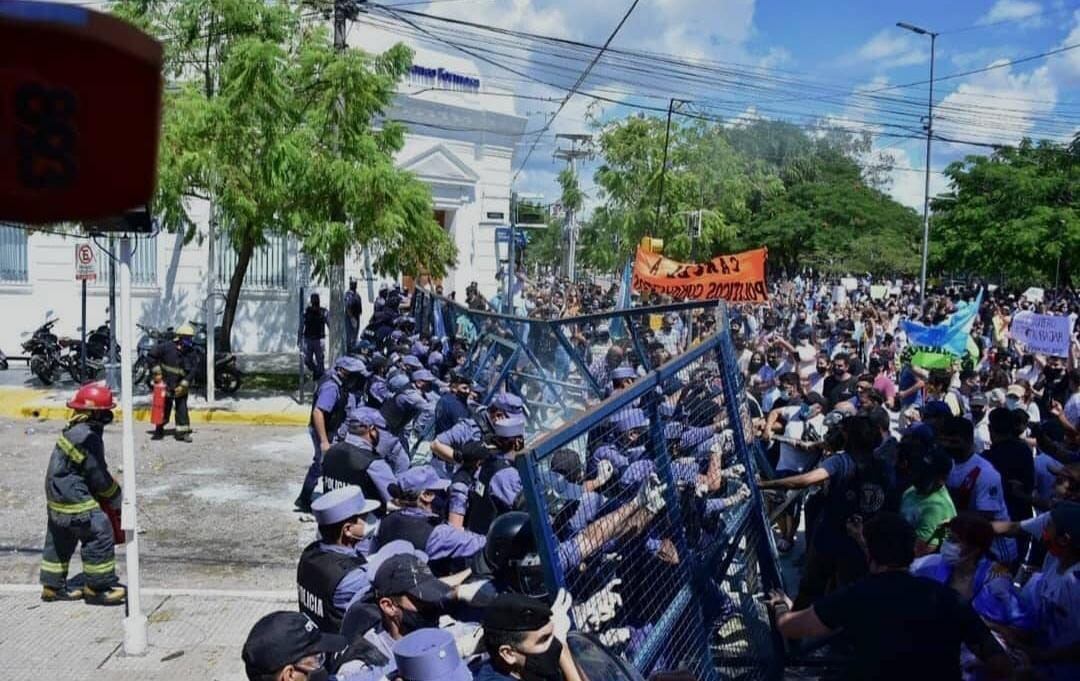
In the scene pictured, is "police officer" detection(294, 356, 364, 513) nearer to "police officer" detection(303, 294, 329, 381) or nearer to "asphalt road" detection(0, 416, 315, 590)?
"asphalt road" detection(0, 416, 315, 590)

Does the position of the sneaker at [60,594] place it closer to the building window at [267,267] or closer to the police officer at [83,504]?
the police officer at [83,504]

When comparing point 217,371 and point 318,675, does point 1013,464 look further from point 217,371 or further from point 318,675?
point 217,371

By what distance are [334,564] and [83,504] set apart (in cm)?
305

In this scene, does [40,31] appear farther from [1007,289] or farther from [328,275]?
[1007,289]

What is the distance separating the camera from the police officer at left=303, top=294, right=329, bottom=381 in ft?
54.1

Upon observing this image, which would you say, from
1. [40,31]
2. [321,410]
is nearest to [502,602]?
[40,31]

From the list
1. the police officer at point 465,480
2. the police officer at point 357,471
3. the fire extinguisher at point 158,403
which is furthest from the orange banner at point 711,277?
the fire extinguisher at point 158,403

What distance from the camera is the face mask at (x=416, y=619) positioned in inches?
149

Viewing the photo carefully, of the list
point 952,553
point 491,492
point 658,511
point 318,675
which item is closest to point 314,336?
point 491,492

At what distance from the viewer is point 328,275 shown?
50.0 feet

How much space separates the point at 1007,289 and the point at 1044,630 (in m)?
42.8

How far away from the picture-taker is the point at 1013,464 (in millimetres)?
6176

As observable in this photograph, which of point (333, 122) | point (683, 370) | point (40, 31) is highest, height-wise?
point (333, 122)

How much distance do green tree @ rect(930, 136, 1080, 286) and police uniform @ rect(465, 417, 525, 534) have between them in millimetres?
33276
